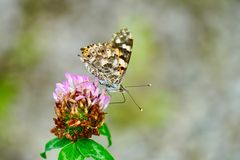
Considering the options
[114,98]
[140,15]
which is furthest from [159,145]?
[140,15]

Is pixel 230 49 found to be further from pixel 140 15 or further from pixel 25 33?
pixel 25 33

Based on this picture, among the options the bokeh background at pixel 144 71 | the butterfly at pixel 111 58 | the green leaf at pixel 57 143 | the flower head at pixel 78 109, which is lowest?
the bokeh background at pixel 144 71

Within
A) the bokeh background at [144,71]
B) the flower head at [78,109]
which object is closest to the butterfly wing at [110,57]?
the flower head at [78,109]

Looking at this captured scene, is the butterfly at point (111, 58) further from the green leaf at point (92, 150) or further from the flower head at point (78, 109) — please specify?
the green leaf at point (92, 150)

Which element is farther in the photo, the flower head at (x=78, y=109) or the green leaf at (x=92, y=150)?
the flower head at (x=78, y=109)

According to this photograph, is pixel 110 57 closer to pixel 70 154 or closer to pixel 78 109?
pixel 78 109

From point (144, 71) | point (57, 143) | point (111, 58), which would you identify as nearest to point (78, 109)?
point (57, 143)
